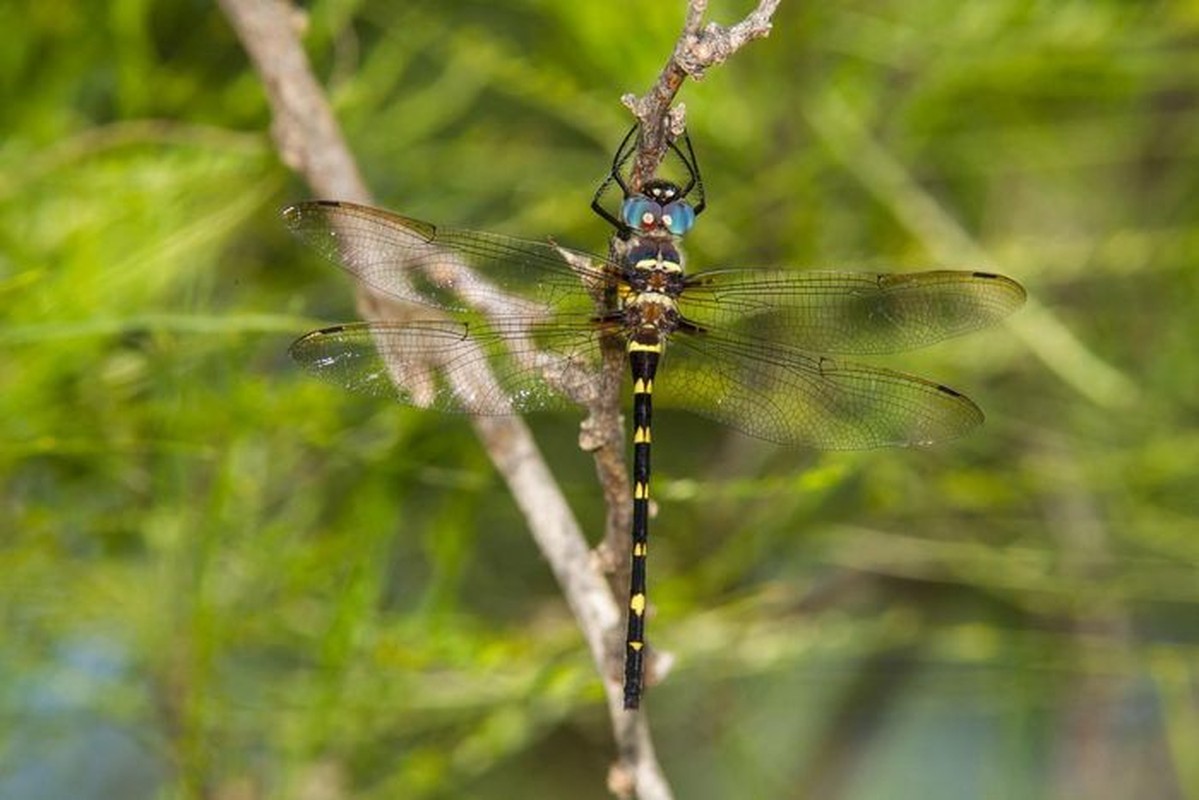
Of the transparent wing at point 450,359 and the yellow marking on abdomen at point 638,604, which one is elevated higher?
the transparent wing at point 450,359

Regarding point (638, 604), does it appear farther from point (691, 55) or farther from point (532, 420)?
point (532, 420)

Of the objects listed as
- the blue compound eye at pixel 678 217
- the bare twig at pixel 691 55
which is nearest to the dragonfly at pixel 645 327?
the blue compound eye at pixel 678 217

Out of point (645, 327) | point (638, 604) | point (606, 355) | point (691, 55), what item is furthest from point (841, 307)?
point (691, 55)

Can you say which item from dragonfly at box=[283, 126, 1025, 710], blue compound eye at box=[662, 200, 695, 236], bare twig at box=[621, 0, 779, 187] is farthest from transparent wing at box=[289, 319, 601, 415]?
bare twig at box=[621, 0, 779, 187]

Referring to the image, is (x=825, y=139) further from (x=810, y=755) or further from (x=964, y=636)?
(x=810, y=755)

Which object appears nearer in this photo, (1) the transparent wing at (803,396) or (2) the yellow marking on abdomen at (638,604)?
(2) the yellow marking on abdomen at (638,604)

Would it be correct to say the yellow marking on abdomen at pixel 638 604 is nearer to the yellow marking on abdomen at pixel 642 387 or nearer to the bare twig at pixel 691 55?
the yellow marking on abdomen at pixel 642 387

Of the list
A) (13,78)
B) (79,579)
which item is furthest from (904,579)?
(13,78)
